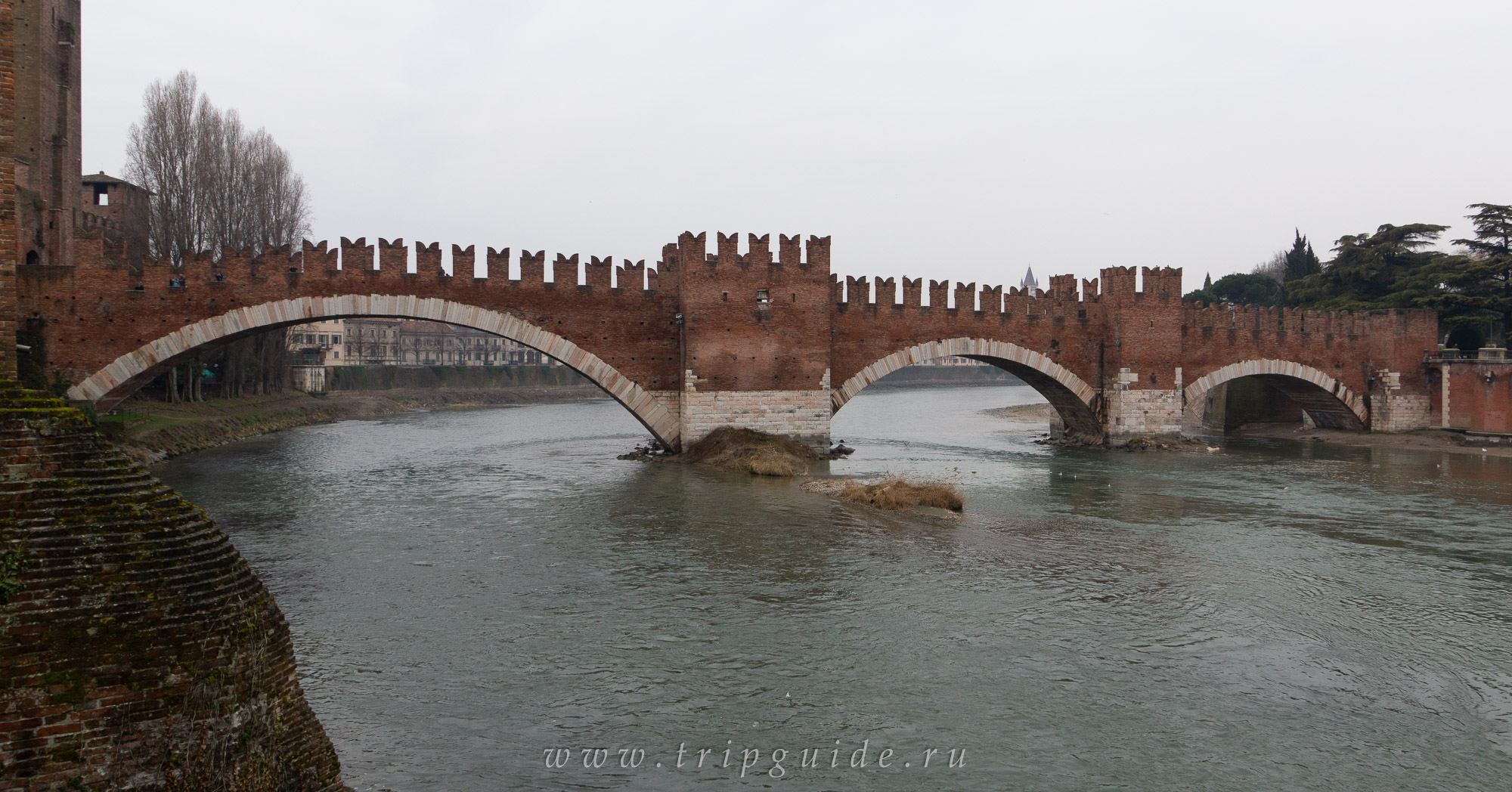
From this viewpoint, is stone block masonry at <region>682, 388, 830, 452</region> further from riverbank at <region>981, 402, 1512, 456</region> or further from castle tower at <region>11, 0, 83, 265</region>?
castle tower at <region>11, 0, 83, 265</region>

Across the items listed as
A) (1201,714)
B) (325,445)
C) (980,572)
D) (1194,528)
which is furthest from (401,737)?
(325,445)

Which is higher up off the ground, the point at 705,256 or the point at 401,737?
the point at 705,256

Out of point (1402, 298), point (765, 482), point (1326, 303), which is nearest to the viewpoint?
point (765, 482)

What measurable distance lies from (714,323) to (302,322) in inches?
389

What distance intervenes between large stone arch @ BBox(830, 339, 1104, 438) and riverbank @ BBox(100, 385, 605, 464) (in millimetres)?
17460

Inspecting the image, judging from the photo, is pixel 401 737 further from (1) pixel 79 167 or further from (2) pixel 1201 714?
(1) pixel 79 167

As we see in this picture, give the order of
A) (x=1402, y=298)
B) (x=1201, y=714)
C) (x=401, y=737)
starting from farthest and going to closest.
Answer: (x=1402, y=298), (x=1201, y=714), (x=401, y=737)

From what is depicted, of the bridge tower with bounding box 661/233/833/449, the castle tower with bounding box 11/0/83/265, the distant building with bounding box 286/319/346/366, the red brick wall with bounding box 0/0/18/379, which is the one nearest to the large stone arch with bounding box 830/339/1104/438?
the bridge tower with bounding box 661/233/833/449

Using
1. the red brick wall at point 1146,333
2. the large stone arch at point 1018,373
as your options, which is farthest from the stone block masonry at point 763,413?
the red brick wall at point 1146,333

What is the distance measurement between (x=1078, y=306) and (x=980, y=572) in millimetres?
19091

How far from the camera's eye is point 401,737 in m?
7.10

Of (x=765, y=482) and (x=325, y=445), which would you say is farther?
(x=325, y=445)

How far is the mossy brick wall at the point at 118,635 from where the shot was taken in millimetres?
4461

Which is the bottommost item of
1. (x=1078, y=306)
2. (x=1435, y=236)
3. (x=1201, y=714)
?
(x=1201, y=714)
